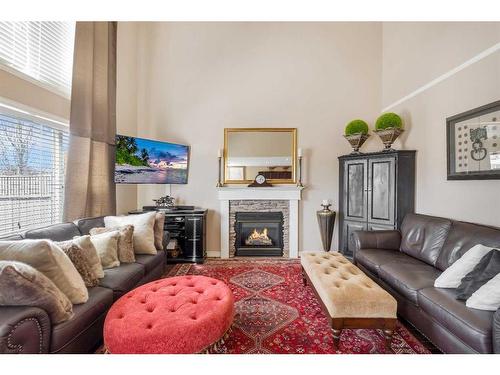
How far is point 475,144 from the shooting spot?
2.30 m

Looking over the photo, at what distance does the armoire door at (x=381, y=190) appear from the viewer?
311 centimetres

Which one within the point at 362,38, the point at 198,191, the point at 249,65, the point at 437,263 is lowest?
the point at 437,263

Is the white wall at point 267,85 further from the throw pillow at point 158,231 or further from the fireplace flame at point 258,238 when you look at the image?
the throw pillow at point 158,231

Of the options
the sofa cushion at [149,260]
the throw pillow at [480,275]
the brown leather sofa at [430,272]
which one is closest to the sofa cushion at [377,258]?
the brown leather sofa at [430,272]

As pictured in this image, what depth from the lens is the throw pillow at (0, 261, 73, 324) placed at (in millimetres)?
1157

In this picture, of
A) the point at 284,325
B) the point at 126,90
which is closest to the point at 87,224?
the point at 284,325

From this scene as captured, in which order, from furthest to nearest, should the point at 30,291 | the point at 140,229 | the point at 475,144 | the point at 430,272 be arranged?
the point at 140,229 < the point at 475,144 < the point at 430,272 < the point at 30,291

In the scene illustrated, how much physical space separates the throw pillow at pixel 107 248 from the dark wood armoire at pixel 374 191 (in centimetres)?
315

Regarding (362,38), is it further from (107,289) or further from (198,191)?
(107,289)

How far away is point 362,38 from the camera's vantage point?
12.8 ft

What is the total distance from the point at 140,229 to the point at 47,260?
119 centimetres

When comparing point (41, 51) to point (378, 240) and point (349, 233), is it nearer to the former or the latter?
point (378, 240)
